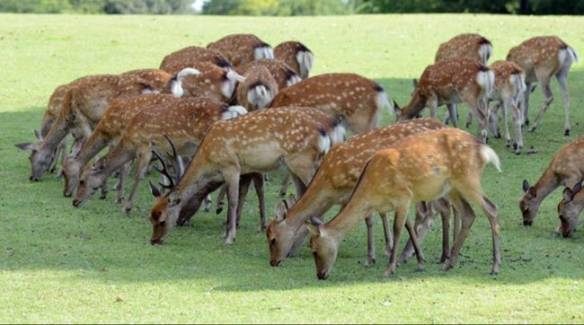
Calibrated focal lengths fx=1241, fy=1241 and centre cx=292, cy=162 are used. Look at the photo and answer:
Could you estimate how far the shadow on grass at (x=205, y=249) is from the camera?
9062 mm

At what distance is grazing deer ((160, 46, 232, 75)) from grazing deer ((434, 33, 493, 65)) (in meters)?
3.31

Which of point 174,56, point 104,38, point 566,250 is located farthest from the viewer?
point 104,38

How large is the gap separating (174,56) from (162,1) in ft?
185

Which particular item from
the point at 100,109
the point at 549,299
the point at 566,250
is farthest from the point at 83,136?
the point at 549,299

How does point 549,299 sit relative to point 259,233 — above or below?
above

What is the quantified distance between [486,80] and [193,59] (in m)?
3.31

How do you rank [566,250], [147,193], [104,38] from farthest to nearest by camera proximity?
1. [104,38]
2. [147,193]
3. [566,250]

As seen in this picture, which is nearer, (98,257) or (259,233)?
(98,257)

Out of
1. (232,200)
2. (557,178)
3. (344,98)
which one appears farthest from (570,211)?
(232,200)

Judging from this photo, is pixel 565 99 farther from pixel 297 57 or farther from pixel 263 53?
pixel 263 53

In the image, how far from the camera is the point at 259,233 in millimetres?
10750

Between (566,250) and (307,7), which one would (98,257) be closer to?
(566,250)

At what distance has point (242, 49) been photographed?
15.6 m

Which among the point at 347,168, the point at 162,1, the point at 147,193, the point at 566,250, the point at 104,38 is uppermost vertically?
the point at 347,168
